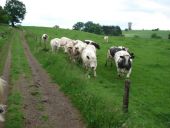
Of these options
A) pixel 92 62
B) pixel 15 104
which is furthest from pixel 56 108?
pixel 92 62

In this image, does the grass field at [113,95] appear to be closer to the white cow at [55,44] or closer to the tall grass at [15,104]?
the tall grass at [15,104]

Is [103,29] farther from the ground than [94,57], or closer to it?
closer to it

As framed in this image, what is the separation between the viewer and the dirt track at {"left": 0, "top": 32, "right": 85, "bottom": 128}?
544 inches

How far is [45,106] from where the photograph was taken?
16109mm

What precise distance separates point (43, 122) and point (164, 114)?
576 cm

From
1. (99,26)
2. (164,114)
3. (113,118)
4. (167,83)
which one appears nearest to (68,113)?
(113,118)

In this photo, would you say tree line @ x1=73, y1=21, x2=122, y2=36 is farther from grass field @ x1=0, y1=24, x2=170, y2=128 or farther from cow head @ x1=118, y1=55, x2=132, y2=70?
cow head @ x1=118, y1=55, x2=132, y2=70

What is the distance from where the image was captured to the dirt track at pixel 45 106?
13.8 meters

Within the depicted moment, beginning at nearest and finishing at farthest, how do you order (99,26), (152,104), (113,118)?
(113,118)
(152,104)
(99,26)

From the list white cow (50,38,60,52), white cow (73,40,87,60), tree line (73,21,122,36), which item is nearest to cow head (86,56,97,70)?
white cow (73,40,87,60)

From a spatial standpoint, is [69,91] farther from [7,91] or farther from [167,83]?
[167,83]

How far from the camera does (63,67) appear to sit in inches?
968

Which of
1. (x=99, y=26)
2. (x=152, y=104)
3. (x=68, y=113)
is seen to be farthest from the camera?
(x=99, y=26)

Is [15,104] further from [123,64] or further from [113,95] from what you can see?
[123,64]
